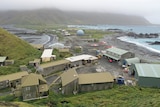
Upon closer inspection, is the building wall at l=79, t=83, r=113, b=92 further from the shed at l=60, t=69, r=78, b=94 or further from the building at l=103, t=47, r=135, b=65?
the building at l=103, t=47, r=135, b=65

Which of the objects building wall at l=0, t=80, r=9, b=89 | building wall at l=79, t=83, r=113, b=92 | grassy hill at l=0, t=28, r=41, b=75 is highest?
grassy hill at l=0, t=28, r=41, b=75

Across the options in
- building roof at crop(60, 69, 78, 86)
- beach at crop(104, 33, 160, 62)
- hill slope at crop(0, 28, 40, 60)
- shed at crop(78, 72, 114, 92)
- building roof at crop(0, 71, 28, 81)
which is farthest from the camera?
beach at crop(104, 33, 160, 62)

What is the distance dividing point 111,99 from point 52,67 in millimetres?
23392

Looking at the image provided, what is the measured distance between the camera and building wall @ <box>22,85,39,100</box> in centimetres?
3881

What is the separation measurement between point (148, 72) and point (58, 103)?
2336 centimetres

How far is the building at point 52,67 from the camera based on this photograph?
54062 millimetres

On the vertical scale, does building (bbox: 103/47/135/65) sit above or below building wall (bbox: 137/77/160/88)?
above

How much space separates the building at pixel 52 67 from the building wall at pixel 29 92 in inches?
582

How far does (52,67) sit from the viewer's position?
56.1 meters

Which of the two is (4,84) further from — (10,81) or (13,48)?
(13,48)

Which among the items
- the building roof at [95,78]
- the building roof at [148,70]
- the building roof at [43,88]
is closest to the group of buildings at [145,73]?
the building roof at [148,70]

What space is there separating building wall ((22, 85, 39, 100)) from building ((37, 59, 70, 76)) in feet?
48.5

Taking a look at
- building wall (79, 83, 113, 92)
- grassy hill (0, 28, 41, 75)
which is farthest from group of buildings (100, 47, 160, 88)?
grassy hill (0, 28, 41, 75)

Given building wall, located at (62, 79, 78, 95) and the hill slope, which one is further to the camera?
the hill slope
